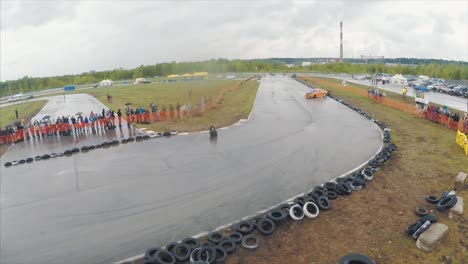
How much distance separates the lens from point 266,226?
11.5 meters

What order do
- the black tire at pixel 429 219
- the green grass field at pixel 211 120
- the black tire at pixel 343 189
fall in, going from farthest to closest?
the green grass field at pixel 211 120, the black tire at pixel 343 189, the black tire at pixel 429 219

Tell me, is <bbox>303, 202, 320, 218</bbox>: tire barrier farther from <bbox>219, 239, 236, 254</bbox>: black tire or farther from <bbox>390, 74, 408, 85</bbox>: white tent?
<bbox>390, 74, 408, 85</bbox>: white tent

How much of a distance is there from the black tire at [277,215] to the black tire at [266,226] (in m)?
0.25

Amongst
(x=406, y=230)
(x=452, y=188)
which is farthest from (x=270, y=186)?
(x=452, y=188)

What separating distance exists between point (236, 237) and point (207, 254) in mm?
1337

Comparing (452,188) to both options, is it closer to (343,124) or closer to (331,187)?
(331,187)

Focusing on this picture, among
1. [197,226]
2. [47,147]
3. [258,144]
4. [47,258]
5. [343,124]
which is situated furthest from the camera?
[343,124]

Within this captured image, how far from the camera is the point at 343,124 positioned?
2853cm

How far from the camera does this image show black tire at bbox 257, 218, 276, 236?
1109 centimetres

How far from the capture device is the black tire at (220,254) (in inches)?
384

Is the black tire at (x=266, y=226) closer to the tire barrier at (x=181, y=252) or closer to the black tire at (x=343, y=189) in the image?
the tire barrier at (x=181, y=252)

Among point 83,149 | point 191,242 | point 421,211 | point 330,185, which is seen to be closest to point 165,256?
point 191,242

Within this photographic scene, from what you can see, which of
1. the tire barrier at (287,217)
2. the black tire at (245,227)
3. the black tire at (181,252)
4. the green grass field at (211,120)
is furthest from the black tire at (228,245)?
the green grass field at (211,120)

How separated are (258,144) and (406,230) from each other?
12425 mm
